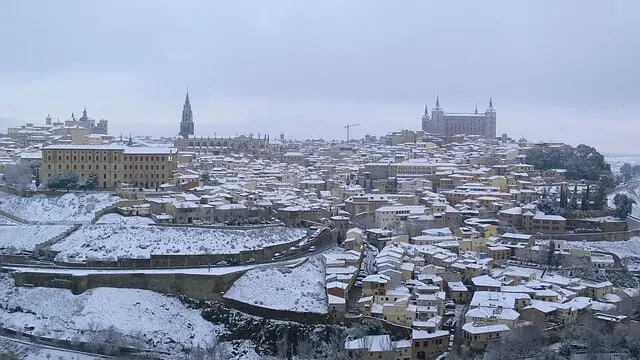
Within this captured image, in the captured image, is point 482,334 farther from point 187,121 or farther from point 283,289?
point 187,121

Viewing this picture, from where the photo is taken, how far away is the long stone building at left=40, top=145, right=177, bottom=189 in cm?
3581

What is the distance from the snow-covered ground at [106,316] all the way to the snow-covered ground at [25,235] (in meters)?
2.57

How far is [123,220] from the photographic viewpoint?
30.3 m

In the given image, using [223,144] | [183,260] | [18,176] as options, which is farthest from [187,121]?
[183,260]

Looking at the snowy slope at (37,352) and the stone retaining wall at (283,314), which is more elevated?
the stone retaining wall at (283,314)

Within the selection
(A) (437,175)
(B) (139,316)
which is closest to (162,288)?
(B) (139,316)

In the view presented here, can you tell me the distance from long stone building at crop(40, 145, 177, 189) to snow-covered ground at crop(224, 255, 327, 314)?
38.2 ft

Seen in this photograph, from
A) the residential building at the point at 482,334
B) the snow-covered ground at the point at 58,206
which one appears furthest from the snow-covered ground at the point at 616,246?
the snow-covered ground at the point at 58,206

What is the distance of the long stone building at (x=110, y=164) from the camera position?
35.8 m

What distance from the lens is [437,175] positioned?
4334 cm

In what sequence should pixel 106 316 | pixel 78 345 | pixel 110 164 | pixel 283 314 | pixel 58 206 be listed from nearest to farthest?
pixel 78 345 < pixel 106 316 < pixel 283 314 < pixel 58 206 < pixel 110 164

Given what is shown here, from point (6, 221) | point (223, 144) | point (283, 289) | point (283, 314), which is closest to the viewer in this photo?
point (283, 314)

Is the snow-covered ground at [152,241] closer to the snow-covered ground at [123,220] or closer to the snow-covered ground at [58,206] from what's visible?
the snow-covered ground at [123,220]

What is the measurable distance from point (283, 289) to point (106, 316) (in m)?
5.60
